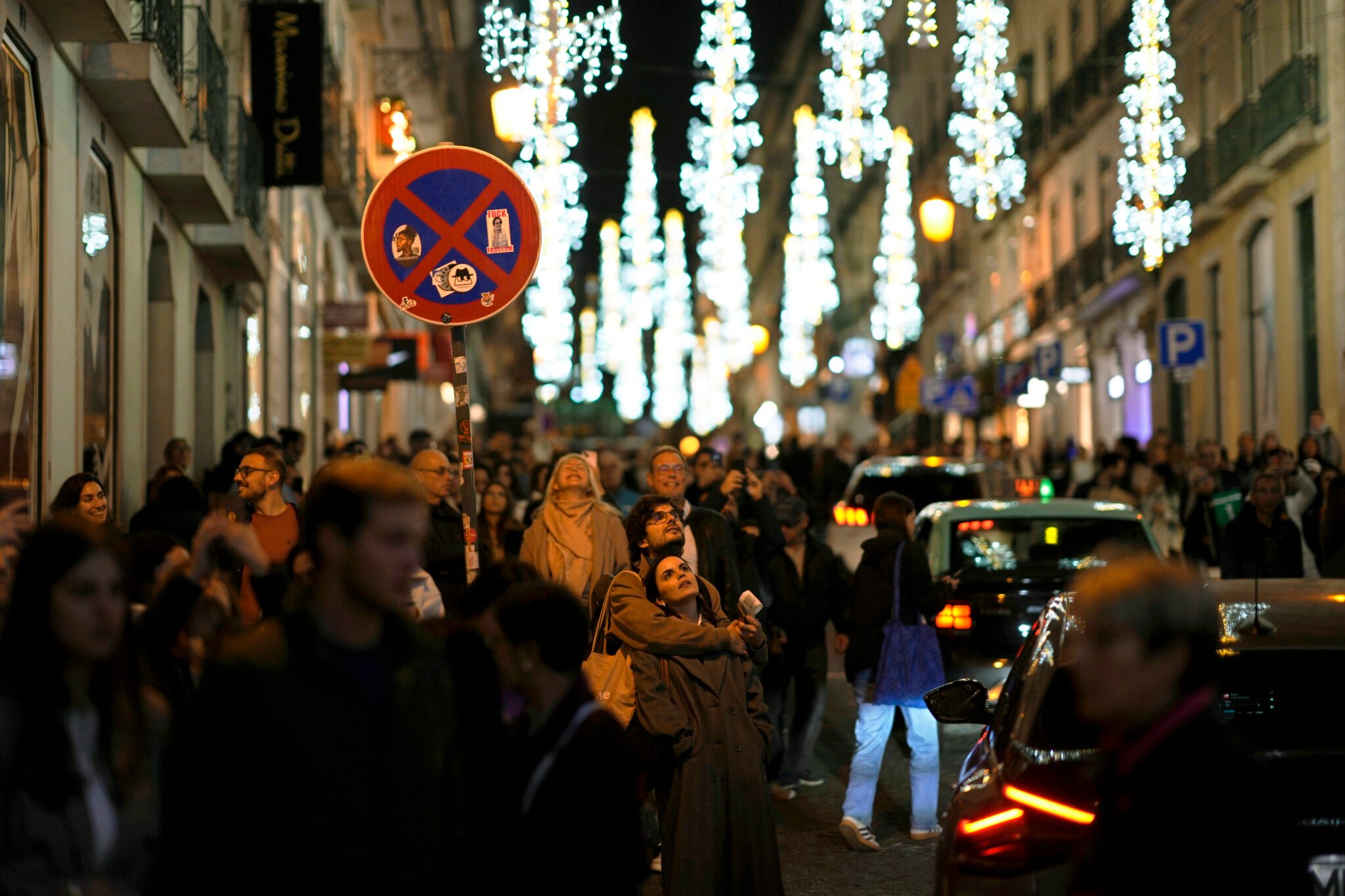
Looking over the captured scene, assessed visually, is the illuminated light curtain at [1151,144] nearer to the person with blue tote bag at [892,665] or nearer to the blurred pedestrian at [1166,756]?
the person with blue tote bag at [892,665]

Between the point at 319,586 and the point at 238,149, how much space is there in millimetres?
15870

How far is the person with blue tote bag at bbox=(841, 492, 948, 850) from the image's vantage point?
8.57 metres

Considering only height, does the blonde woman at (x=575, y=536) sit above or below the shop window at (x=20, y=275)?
below

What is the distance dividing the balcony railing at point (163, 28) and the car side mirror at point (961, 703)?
9377 mm

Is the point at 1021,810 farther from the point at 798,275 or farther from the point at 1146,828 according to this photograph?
the point at 798,275

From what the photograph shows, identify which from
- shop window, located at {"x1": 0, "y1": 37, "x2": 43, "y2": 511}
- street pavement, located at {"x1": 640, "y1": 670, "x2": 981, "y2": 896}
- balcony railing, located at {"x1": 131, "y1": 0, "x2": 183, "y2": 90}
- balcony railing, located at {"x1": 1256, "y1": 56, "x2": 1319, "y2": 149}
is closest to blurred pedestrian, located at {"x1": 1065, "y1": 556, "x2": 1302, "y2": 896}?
street pavement, located at {"x1": 640, "y1": 670, "x2": 981, "y2": 896}

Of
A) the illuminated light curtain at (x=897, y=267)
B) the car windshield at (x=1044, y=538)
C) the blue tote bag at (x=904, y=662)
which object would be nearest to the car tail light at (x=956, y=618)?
the car windshield at (x=1044, y=538)

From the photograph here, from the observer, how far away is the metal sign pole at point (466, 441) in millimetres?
6969

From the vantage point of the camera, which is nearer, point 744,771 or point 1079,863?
point 1079,863

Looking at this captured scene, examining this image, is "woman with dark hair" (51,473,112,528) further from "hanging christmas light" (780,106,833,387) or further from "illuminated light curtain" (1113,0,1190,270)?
"hanging christmas light" (780,106,833,387)

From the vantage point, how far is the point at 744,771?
21.0 feet

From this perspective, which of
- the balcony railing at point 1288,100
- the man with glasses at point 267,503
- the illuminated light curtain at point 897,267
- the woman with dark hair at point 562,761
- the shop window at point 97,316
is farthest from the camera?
the illuminated light curtain at point 897,267

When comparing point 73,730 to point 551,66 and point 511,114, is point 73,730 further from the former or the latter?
point 511,114

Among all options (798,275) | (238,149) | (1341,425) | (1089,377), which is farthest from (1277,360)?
(798,275)
